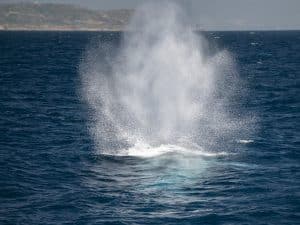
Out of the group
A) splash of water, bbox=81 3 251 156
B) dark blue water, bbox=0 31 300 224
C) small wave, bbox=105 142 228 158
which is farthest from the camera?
splash of water, bbox=81 3 251 156

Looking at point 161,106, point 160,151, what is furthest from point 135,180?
point 161,106

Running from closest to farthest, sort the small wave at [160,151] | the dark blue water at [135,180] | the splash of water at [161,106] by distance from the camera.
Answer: the dark blue water at [135,180] → the small wave at [160,151] → the splash of water at [161,106]

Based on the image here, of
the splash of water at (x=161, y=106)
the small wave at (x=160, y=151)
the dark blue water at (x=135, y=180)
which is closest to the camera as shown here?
the dark blue water at (x=135, y=180)

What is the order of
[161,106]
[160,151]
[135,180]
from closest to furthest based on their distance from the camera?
[135,180], [160,151], [161,106]

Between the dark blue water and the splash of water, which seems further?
the splash of water

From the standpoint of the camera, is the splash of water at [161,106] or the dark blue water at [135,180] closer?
the dark blue water at [135,180]

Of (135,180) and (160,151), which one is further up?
(135,180)

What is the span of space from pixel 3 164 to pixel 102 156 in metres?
9.18

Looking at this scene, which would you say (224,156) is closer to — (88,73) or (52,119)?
(52,119)

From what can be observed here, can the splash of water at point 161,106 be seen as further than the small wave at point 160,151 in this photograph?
→ Yes

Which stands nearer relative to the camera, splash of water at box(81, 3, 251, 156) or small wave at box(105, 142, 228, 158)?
small wave at box(105, 142, 228, 158)

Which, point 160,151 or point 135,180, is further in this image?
point 160,151

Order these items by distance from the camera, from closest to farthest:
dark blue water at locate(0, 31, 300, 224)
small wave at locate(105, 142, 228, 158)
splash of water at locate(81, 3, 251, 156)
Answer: dark blue water at locate(0, 31, 300, 224), small wave at locate(105, 142, 228, 158), splash of water at locate(81, 3, 251, 156)

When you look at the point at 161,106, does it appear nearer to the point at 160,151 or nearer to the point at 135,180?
the point at 160,151
